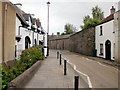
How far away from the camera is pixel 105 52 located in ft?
68.4

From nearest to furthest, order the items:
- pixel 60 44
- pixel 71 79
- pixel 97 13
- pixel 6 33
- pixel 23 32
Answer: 1. pixel 6 33
2. pixel 71 79
3. pixel 23 32
4. pixel 97 13
5. pixel 60 44

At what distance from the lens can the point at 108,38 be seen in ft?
65.6

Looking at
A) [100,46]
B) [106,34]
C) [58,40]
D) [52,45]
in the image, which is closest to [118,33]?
[106,34]

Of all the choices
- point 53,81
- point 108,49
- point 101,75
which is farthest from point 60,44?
point 53,81

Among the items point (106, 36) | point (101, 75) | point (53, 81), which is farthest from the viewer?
point (106, 36)

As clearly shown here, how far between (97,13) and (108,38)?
36.3 meters

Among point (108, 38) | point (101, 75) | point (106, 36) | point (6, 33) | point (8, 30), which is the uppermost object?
point (106, 36)

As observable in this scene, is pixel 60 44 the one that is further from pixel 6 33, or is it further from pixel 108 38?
pixel 6 33

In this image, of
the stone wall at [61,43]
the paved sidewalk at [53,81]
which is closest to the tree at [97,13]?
the stone wall at [61,43]

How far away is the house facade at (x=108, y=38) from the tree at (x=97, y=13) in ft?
101

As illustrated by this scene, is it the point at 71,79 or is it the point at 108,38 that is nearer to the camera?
the point at 71,79

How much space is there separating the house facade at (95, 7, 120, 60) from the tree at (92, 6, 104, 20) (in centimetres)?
3083

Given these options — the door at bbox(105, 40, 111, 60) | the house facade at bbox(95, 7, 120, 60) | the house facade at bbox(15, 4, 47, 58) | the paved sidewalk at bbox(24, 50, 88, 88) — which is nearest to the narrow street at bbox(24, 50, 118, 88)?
the paved sidewalk at bbox(24, 50, 88, 88)

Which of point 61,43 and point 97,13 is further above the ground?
point 97,13
